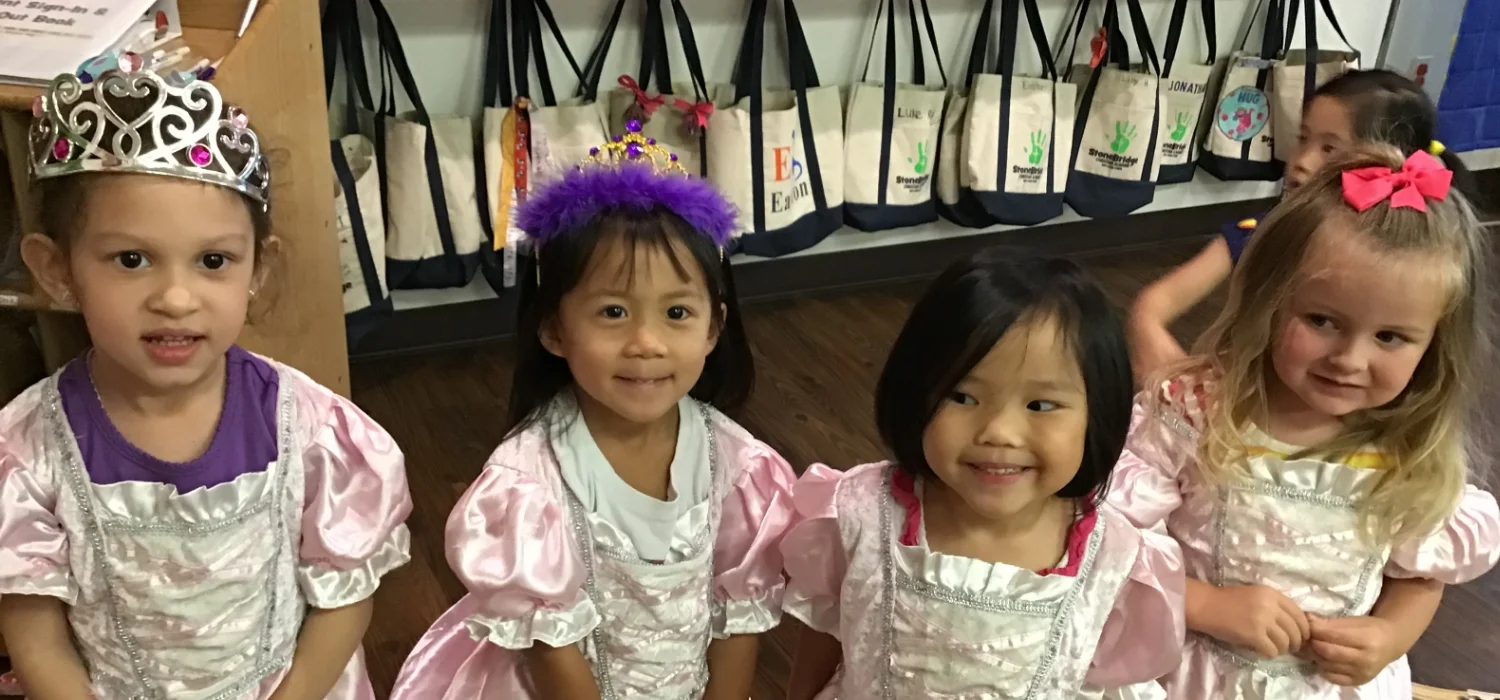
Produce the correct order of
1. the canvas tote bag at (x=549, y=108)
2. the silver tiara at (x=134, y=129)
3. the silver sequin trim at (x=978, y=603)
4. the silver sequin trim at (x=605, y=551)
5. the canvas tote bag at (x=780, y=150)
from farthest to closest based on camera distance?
the canvas tote bag at (x=780, y=150), the canvas tote bag at (x=549, y=108), the silver sequin trim at (x=605, y=551), the silver sequin trim at (x=978, y=603), the silver tiara at (x=134, y=129)

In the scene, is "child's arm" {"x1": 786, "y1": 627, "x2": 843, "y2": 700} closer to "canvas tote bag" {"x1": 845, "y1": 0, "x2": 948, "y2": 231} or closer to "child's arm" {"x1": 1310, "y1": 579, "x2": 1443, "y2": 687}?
"child's arm" {"x1": 1310, "y1": 579, "x2": 1443, "y2": 687}

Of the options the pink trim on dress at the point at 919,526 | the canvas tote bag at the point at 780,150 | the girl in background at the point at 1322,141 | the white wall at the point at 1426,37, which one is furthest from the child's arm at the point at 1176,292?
the white wall at the point at 1426,37

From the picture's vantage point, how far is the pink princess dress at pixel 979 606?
3.59ft

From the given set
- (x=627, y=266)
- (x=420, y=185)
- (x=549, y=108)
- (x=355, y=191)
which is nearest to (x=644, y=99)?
(x=549, y=108)

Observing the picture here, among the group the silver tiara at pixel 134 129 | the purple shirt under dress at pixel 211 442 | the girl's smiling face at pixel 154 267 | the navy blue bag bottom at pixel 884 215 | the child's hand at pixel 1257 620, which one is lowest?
the child's hand at pixel 1257 620

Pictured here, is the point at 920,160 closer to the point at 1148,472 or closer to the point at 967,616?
the point at 1148,472

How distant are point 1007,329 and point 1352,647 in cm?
60

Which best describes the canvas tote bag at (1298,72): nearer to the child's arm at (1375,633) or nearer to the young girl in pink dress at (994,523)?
the child's arm at (1375,633)

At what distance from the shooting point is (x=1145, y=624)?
45.3 inches

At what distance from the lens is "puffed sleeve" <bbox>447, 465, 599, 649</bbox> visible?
1138 millimetres

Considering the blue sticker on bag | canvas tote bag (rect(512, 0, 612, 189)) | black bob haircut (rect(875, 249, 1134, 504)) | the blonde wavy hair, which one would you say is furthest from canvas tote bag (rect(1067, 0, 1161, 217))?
black bob haircut (rect(875, 249, 1134, 504))

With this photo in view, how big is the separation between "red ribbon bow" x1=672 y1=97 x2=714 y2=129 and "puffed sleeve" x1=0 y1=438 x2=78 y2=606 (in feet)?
5.32

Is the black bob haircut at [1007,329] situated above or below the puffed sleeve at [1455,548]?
above

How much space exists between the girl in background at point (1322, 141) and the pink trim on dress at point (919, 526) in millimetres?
581
